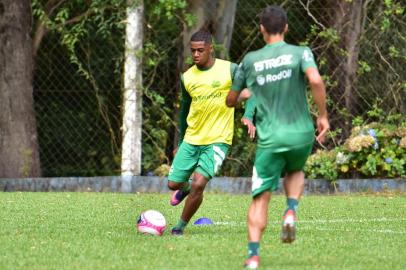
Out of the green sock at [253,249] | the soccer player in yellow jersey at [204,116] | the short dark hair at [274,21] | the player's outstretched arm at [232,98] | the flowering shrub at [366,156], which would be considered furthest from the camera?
the flowering shrub at [366,156]

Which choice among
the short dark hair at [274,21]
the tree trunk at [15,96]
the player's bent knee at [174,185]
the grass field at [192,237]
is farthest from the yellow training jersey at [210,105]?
the tree trunk at [15,96]

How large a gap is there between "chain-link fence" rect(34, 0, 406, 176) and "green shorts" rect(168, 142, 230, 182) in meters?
5.91

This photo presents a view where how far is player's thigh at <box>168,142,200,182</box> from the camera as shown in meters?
9.78

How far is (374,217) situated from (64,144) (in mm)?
7195

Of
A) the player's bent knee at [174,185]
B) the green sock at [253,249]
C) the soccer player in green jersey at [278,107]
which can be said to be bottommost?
the player's bent knee at [174,185]

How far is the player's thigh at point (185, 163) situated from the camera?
32.1 feet

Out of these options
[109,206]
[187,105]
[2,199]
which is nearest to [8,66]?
[2,199]

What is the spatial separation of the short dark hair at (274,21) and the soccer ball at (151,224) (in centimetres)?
251

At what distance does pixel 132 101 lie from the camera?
624 inches

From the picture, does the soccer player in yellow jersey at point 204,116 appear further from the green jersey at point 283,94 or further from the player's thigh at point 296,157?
the green jersey at point 283,94

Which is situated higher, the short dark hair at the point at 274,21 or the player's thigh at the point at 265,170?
the short dark hair at the point at 274,21

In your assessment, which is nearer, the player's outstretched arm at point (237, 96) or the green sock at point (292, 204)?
the green sock at point (292, 204)

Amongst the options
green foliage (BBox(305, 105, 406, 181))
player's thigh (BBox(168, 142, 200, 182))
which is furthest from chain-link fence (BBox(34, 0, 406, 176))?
player's thigh (BBox(168, 142, 200, 182))

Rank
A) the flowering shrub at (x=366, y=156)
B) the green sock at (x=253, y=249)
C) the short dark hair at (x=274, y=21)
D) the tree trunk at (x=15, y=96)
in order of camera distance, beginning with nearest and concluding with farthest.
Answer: the green sock at (x=253, y=249), the short dark hair at (x=274, y=21), the flowering shrub at (x=366, y=156), the tree trunk at (x=15, y=96)
